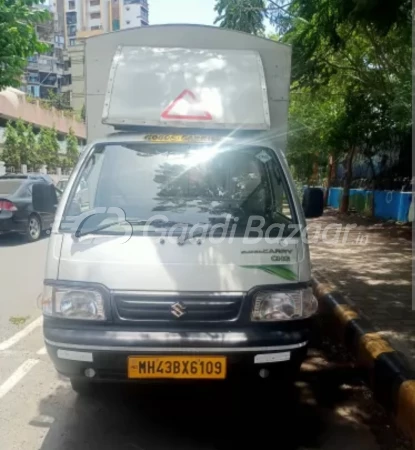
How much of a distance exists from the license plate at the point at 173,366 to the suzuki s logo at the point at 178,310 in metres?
0.25

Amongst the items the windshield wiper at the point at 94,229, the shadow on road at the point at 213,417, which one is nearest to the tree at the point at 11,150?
the shadow on road at the point at 213,417

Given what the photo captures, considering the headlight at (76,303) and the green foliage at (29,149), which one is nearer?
the headlight at (76,303)

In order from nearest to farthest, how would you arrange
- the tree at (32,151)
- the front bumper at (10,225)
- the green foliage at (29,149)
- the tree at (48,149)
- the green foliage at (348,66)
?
the green foliage at (348,66)
the front bumper at (10,225)
the green foliage at (29,149)
the tree at (32,151)
the tree at (48,149)

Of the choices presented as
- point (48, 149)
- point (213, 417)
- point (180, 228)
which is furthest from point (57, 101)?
point (213, 417)

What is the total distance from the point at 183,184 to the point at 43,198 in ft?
3.84

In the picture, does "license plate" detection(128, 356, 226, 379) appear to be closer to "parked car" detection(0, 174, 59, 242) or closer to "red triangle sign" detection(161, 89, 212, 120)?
Result: "red triangle sign" detection(161, 89, 212, 120)

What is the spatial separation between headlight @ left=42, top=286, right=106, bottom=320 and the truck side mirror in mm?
1900

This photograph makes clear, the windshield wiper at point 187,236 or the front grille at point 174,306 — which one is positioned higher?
the windshield wiper at point 187,236

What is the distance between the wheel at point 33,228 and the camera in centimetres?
1094

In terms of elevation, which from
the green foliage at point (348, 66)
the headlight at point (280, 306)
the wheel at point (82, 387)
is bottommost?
the wheel at point (82, 387)

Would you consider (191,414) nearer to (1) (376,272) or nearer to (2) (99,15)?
(1) (376,272)

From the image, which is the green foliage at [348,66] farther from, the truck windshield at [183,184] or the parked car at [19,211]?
the parked car at [19,211]

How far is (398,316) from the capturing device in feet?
16.9

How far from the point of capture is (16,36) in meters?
9.44
